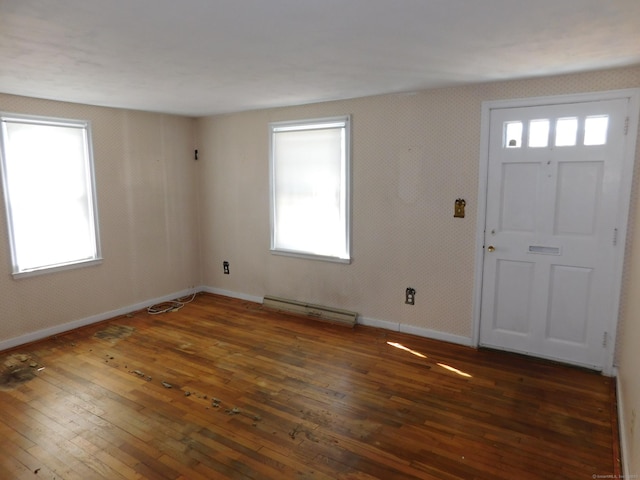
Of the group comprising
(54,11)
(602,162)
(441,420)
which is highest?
(54,11)

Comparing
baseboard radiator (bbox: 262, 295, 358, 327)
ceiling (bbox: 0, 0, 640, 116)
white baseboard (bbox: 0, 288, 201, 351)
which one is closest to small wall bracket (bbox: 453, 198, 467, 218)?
ceiling (bbox: 0, 0, 640, 116)

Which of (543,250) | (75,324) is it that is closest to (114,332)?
(75,324)

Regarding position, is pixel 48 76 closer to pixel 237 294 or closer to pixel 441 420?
pixel 237 294

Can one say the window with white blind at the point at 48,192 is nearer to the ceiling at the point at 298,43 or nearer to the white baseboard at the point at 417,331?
the ceiling at the point at 298,43

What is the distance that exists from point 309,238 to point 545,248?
240 cm

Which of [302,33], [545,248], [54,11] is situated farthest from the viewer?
[545,248]

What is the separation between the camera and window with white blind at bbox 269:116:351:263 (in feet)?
14.4

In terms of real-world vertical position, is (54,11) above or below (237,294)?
above

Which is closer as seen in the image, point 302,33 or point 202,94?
point 302,33

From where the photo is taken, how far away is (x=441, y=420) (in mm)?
2686

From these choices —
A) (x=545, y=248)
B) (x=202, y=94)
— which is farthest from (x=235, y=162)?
(x=545, y=248)

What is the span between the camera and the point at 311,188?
4633 millimetres

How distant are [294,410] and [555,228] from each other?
2.53 meters

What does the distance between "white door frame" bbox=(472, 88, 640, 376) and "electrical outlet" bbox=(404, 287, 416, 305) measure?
577 millimetres
